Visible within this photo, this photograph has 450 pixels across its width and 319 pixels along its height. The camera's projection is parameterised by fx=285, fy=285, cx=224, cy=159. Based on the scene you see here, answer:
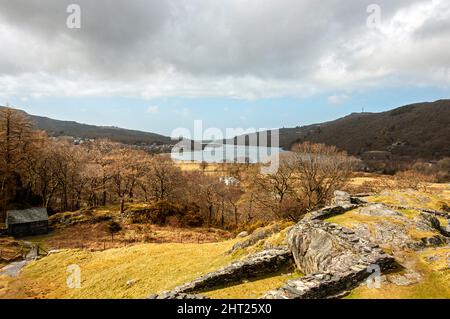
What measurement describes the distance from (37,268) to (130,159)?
40.0 metres

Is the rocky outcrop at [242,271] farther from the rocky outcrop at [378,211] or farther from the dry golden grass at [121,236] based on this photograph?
the dry golden grass at [121,236]

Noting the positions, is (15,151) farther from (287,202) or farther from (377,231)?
(377,231)

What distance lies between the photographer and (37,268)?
103ft

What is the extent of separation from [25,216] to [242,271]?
163ft

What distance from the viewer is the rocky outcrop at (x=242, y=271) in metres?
17.1

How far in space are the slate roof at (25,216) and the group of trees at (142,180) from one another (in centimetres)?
786

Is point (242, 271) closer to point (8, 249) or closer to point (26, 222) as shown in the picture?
point (8, 249)

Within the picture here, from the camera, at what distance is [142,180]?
7088cm

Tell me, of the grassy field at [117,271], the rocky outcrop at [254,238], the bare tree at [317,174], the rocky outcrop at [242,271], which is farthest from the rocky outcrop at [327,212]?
the bare tree at [317,174]

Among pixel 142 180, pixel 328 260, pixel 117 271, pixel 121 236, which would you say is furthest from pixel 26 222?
pixel 328 260

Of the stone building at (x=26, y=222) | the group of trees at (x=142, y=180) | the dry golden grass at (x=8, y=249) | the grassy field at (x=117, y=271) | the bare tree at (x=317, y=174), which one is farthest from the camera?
the group of trees at (x=142, y=180)
